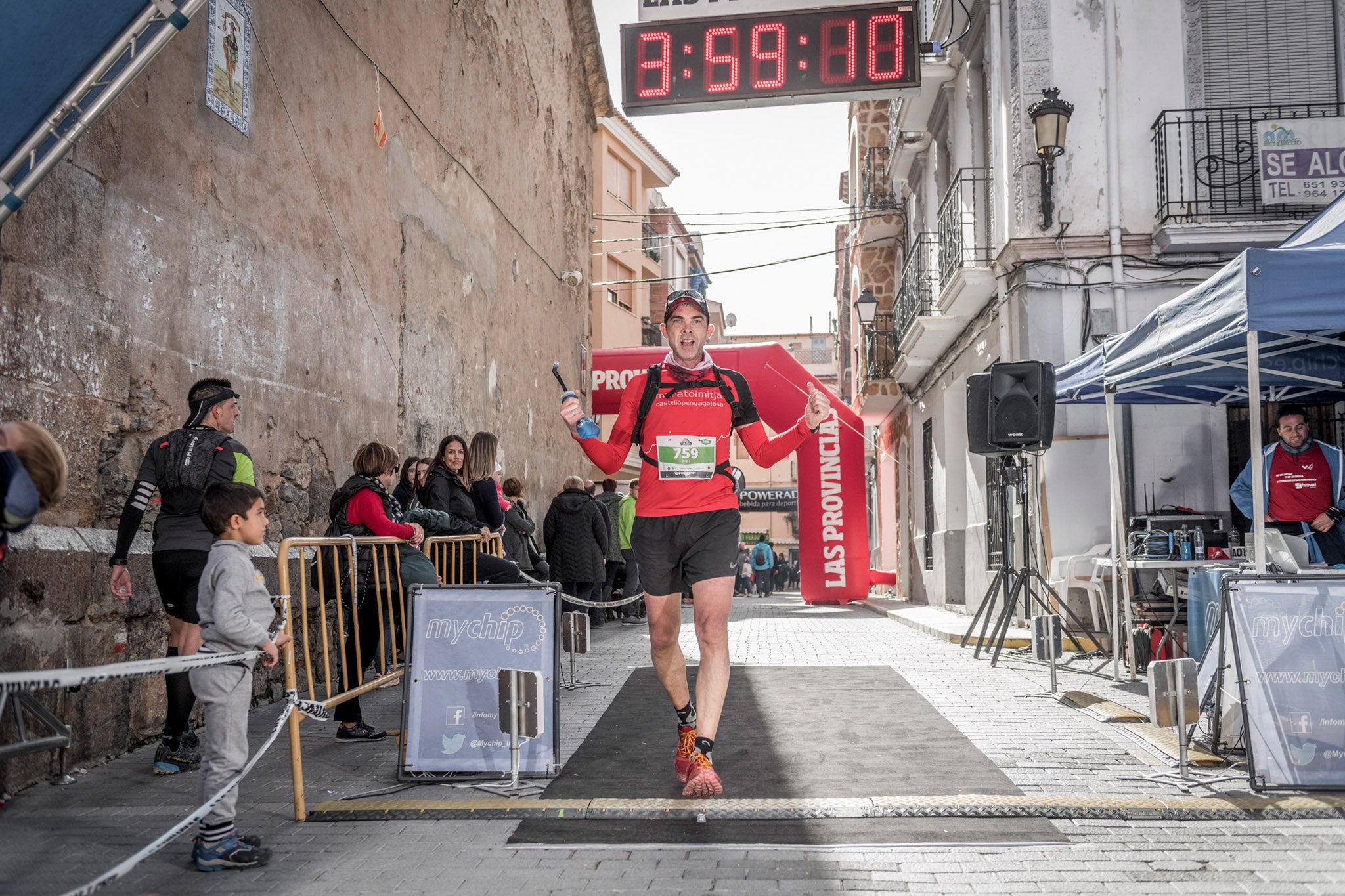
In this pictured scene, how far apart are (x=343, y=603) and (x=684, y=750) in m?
2.52

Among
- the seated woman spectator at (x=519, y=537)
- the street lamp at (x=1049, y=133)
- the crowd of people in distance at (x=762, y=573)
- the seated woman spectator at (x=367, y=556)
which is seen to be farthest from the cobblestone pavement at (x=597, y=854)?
the crowd of people in distance at (x=762, y=573)

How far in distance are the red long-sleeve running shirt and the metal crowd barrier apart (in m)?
1.28

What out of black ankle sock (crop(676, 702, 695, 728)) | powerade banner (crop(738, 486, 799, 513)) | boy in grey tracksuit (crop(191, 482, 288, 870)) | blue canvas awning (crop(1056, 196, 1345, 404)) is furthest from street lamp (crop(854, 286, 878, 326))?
powerade banner (crop(738, 486, 799, 513))

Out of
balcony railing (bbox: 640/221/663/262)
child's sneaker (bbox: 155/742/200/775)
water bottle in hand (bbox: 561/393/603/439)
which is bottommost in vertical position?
child's sneaker (bbox: 155/742/200/775)

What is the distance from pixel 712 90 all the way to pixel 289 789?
906 cm

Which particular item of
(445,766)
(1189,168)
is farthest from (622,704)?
(1189,168)

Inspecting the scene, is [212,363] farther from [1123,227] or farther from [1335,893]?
[1123,227]

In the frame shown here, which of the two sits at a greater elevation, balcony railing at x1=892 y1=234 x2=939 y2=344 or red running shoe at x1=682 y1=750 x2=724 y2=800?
balcony railing at x1=892 y1=234 x2=939 y2=344

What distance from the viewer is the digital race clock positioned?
11953 mm

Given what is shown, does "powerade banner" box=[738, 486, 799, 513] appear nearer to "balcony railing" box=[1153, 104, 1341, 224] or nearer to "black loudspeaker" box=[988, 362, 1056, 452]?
"balcony railing" box=[1153, 104, 1341, 224]

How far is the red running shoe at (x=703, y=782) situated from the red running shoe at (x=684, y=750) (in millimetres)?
157

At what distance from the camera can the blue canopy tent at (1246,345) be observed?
18.1 feet

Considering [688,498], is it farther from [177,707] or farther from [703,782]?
[177,707]

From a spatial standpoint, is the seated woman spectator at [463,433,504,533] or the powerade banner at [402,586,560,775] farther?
the seated woman spectator at [463,433,504,533]
